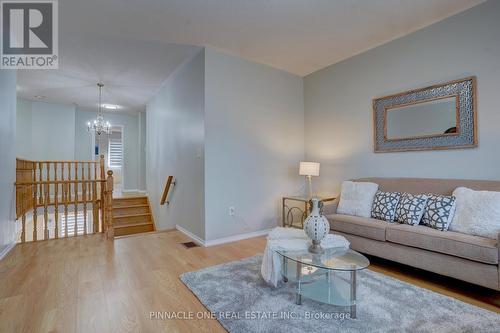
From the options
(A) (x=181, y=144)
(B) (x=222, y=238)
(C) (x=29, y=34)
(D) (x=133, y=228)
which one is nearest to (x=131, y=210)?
(D) (x=133, y=228)

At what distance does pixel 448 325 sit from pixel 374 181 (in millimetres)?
1844

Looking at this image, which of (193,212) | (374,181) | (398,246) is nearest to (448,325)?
(398,246)

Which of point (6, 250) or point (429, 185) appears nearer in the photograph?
point (429, 185)

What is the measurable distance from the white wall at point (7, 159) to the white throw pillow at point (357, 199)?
13.6 feet

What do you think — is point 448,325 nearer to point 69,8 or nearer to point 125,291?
point 125,291

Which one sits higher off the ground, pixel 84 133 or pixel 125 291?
pixel 84 133

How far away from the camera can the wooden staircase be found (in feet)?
18.3

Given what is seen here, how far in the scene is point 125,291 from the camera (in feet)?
6.85

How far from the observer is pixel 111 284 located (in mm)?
2207

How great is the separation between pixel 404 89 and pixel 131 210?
609cm

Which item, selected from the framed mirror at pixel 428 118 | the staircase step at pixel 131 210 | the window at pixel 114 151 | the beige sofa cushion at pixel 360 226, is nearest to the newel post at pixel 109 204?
the staircase step at pixel 131 210

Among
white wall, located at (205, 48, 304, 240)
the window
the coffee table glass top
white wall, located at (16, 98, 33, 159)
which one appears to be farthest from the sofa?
the window

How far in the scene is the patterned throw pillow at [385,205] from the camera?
2.67 meters

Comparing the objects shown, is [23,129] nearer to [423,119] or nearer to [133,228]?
[133,228]
